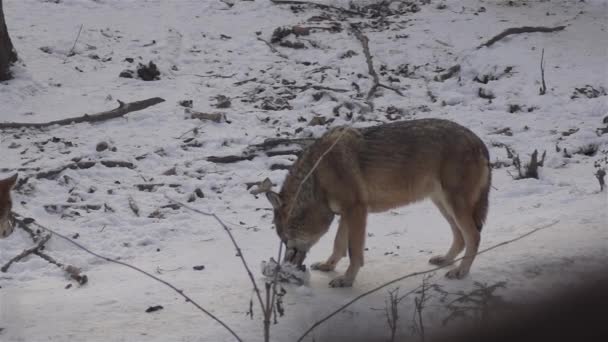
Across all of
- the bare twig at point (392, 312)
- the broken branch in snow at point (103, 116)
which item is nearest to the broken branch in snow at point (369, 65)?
the broken branch in snow at point (103, 116)

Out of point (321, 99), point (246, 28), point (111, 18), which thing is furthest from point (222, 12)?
point (321, 99)

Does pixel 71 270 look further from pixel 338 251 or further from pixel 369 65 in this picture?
pixel 369 65

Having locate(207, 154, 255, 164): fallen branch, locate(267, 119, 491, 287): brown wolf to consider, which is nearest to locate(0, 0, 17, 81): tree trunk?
locate(207, 154, 255, 164): fallen branch

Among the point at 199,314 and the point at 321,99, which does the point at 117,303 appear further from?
the point at 321,99

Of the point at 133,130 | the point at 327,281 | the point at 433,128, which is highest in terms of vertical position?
the point at 433,128

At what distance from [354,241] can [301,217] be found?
0.46 metres

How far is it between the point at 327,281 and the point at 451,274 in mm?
998

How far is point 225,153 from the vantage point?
10.2m

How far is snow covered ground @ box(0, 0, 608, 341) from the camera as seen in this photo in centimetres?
521

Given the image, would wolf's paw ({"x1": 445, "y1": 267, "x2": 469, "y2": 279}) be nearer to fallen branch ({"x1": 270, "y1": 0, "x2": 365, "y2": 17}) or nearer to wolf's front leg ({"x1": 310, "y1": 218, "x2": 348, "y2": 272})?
wolf's front leg ({"x1": 310, "y1": 218, "x2": 348, "y2": 272})

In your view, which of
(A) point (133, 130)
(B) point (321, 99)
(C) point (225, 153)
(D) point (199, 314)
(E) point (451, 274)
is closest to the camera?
(D) point (199, 314)

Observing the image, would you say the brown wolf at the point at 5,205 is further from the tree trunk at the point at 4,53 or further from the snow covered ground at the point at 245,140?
the tree trunk at the point at 4,53

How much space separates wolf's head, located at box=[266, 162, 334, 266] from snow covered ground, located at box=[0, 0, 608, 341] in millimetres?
351

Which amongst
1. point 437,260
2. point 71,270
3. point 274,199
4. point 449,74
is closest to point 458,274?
point 437,260
